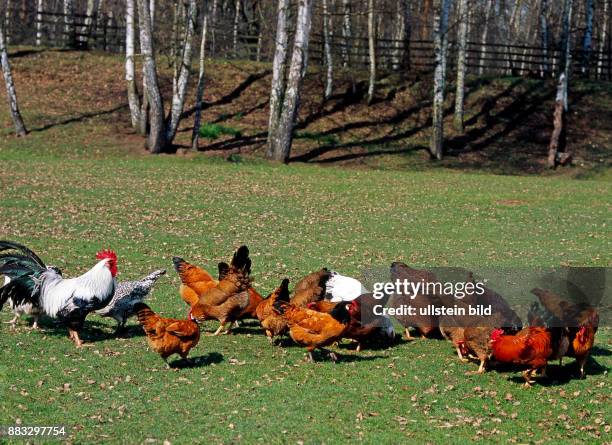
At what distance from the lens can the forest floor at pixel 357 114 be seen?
37844mm

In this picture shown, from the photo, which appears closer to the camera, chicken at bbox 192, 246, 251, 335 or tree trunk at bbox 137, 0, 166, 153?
chicken at bbox 192, 246, 251, 335

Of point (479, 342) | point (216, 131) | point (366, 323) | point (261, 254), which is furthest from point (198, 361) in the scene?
point (216, 131)

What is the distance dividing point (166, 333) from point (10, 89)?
28048mm

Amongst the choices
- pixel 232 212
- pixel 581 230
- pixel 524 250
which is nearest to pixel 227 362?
pixel 524 250

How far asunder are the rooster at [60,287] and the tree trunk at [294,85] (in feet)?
69.8

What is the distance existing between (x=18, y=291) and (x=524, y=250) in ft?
41.8

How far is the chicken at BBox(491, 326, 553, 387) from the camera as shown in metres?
10.9

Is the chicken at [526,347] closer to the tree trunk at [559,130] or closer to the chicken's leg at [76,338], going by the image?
the chicken's leg at [76,338]

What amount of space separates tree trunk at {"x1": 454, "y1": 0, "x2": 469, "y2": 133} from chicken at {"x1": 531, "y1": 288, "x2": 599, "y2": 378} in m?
27.4

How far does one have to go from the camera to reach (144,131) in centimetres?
3775

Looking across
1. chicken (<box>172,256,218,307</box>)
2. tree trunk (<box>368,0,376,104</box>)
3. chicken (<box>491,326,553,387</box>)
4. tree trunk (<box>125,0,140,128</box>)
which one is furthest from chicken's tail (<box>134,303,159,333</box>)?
tree trunk (<box>368,0,376,104</box>)

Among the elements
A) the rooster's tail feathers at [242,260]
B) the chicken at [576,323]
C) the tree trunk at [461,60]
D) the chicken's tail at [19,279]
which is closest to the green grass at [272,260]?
the chicken at [576,323]

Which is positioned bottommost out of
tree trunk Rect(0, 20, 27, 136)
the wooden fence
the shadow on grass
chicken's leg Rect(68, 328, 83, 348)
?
the shadow on grass

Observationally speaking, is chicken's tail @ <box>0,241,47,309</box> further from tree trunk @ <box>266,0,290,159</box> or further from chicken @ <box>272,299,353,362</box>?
tree trunk @ <box>266,0,290,159</box>
